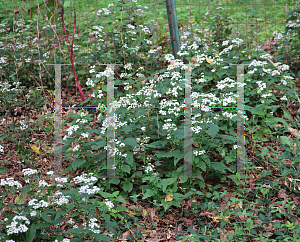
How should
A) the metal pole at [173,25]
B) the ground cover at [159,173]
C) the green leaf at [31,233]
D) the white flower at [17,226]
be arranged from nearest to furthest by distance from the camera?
1. the white flower at [17,226]
2. the green leaf at [31,233]
3. the ground cover at [159,173]
4. the metal pole at [173,25]

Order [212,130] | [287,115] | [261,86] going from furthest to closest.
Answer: [287,115] < [261,86] < [212,130]

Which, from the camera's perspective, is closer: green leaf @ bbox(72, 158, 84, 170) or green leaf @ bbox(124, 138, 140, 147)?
green leaf @ bbox(124, 138, 140, 147)

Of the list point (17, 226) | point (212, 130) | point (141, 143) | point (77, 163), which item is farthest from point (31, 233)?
point (212, 130)

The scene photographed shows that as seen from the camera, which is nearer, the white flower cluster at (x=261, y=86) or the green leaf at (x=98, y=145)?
the green leaf at (x=98, y=145)

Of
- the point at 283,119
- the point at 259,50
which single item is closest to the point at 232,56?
the point at 259,50

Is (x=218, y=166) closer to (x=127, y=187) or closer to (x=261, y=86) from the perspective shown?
→ (x=127, y=187)

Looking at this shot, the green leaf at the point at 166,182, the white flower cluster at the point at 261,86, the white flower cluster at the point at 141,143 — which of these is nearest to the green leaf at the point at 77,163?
the white flower cluster at the point at 141,143

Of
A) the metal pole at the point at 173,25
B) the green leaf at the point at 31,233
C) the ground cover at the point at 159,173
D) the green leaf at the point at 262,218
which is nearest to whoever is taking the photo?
the green leaf at the point at 31,233

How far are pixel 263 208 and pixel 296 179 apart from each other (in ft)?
1.77

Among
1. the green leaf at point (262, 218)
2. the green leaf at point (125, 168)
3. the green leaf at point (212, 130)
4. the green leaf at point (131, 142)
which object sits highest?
the green leaf at point (212, 130)

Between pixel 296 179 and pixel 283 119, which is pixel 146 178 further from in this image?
pixel 283 119

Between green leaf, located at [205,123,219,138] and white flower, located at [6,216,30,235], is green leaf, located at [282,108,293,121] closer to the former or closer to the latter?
green leaf, located at [205,123,219,138]

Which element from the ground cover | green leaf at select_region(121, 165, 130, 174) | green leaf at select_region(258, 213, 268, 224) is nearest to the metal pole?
the ground cover

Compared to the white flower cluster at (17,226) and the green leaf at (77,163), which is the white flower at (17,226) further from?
the green leaf at (77,163)
